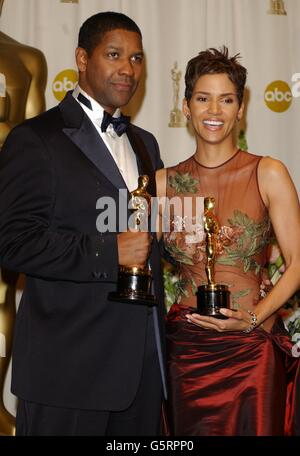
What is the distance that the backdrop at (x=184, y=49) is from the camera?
12.3 feet

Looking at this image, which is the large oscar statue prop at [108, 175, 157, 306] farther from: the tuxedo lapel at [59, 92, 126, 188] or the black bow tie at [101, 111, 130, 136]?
the black bow tie at [101, 111, 130, 136]

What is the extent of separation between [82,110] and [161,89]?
1.54 meters

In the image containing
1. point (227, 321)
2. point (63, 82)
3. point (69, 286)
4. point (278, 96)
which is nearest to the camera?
point (69, 286)

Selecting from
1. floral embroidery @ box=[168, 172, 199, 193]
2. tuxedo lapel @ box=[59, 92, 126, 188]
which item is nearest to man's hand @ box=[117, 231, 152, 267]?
tuxedo lapel @ box=[59, 92, 126, 188]

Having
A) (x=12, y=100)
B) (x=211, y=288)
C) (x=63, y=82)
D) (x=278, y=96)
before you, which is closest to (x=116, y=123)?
(x=211, y=288)

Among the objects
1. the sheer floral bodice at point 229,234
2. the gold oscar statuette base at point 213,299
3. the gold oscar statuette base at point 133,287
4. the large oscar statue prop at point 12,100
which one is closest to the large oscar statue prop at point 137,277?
the gold oscar statuette base at point 133,287

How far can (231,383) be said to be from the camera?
2.36m

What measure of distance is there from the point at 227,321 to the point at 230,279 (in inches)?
8.9

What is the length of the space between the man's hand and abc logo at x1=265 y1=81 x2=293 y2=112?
78.0 inches

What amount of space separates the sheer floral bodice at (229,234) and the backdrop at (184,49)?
1.20 m

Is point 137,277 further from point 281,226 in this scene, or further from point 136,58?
point 136,58

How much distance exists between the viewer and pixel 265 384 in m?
2.33

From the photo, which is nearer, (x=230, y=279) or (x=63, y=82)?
(x=230, y=279)
